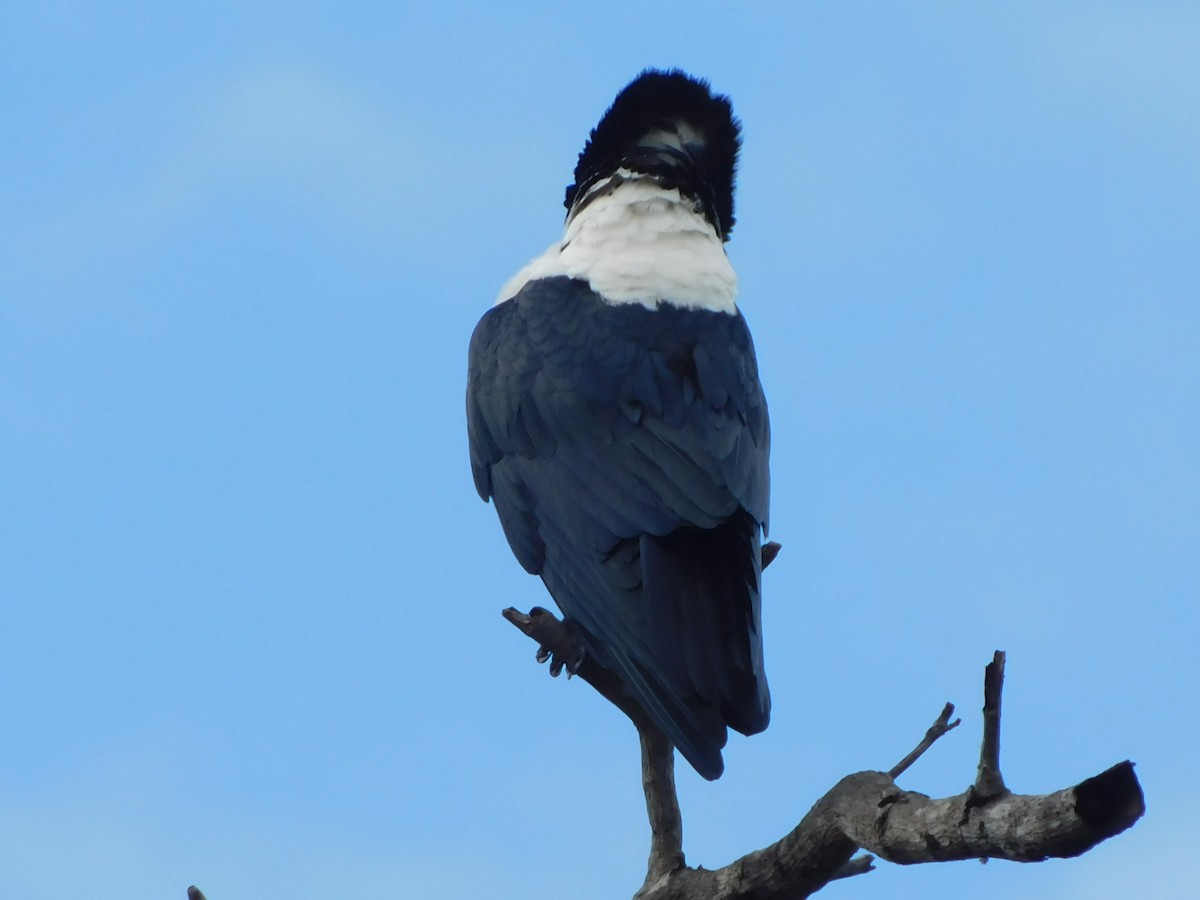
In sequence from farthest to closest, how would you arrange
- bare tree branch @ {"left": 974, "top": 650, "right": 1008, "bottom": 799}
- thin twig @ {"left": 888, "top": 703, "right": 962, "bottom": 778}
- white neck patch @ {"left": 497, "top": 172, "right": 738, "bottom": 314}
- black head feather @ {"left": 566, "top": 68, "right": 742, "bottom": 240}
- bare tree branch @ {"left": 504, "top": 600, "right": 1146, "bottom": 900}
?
black head feather @ {"left": 566, "top": 68, "right": 742, "bottom": 240} → white neck patch @ {"left": 497, "top": 172, "right": 738, "bottom": 314} → thin twig @ {"left": 888, "top": 703, "right": 962, "bottom": 778} → bare tree branch @ {"left": 974, "top": 650, "right": 1008, "bottom": 799} → bare tree branch @ {"left": 504, "top": 600, "right": 1146, "bottom": 900}

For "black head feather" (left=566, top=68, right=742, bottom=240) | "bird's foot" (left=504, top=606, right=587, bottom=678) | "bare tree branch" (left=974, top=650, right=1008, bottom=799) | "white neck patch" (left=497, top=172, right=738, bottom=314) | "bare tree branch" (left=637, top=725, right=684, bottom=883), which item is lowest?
"bare tree branch" (left=974, top=650, right=1008, bottom=799)

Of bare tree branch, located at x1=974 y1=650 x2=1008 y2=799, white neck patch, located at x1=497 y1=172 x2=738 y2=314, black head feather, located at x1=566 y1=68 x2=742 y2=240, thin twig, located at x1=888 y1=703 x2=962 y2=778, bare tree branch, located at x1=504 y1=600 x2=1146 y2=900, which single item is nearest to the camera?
bare tree branch, located at x1=504 y1=600 x2=1146 y2=900

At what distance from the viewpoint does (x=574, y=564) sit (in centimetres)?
609

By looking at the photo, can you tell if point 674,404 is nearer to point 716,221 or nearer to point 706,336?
point 706,336

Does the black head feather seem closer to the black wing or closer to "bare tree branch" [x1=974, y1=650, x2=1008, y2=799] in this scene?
the black wing

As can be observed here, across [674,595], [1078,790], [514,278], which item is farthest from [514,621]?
[1078,790]

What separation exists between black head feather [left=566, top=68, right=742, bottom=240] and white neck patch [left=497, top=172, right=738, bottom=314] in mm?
181

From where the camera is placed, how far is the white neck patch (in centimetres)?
682

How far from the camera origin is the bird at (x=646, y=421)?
219 inches

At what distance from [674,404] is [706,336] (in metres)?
0.45

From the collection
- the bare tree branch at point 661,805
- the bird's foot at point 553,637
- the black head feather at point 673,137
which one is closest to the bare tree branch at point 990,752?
the bare tree branch at point 661,805

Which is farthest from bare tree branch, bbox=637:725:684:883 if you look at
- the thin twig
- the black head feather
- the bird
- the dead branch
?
the black head feather

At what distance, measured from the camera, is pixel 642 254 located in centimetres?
699

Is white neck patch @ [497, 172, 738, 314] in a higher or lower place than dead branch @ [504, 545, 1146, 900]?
higher
